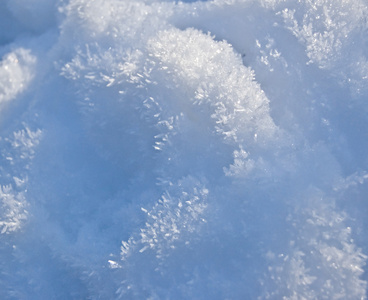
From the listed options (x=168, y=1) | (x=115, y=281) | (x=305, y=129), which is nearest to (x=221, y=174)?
(x=305, y=129)

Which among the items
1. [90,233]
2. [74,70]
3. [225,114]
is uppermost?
[225,114]

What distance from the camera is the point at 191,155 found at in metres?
1.04

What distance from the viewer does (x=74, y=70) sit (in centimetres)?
117

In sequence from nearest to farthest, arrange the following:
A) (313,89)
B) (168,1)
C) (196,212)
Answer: (196,212), (313,89), (168,1)

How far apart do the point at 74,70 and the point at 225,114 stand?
1.70ft

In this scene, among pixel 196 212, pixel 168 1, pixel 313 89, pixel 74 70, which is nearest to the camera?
pixel 196 212

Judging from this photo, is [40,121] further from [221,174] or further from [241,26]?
[241,26]

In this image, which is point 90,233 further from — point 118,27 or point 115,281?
point 118,27

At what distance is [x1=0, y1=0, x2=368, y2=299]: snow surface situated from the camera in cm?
93

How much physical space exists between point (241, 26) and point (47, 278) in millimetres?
957

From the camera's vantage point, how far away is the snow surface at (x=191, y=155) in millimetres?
926

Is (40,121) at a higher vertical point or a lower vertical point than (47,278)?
higher

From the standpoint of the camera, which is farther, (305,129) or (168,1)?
(168,1)

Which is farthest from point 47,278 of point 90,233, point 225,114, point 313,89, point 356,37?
point 356,37
